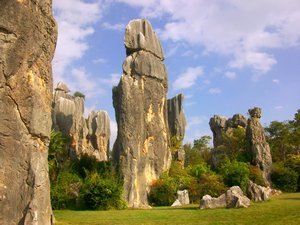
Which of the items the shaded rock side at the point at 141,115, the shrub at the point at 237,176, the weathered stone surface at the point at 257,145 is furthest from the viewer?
the weathered stone surface at the point at 257,145

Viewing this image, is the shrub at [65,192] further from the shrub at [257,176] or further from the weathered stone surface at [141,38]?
the shrub at [257,176]

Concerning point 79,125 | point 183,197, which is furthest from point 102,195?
point 79,125

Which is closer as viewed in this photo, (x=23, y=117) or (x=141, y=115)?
(x=23, y=117)

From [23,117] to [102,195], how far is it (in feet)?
52.4

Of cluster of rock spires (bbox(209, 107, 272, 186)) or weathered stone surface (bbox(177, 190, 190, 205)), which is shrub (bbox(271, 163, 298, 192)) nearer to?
cluster of rock spires (bbox(209, 107, 272, 186))

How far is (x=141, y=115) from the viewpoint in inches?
1336

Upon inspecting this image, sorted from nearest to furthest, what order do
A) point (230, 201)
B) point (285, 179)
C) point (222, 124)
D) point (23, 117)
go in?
point (23, 117) → point (230, 201) → point (285, 179) → point (222, 124)

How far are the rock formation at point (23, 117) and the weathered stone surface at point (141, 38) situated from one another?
75.8 ft

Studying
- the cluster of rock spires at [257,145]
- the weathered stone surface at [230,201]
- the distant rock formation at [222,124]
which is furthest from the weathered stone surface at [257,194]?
the distant rock formation at [222,124]

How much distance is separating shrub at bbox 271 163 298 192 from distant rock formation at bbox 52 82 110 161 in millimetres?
18012

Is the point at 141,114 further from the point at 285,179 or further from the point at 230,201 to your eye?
the point at 285,179

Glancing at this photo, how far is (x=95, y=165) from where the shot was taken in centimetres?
3488

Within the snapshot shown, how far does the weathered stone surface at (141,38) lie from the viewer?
37.0m

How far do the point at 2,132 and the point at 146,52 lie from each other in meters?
25.8
